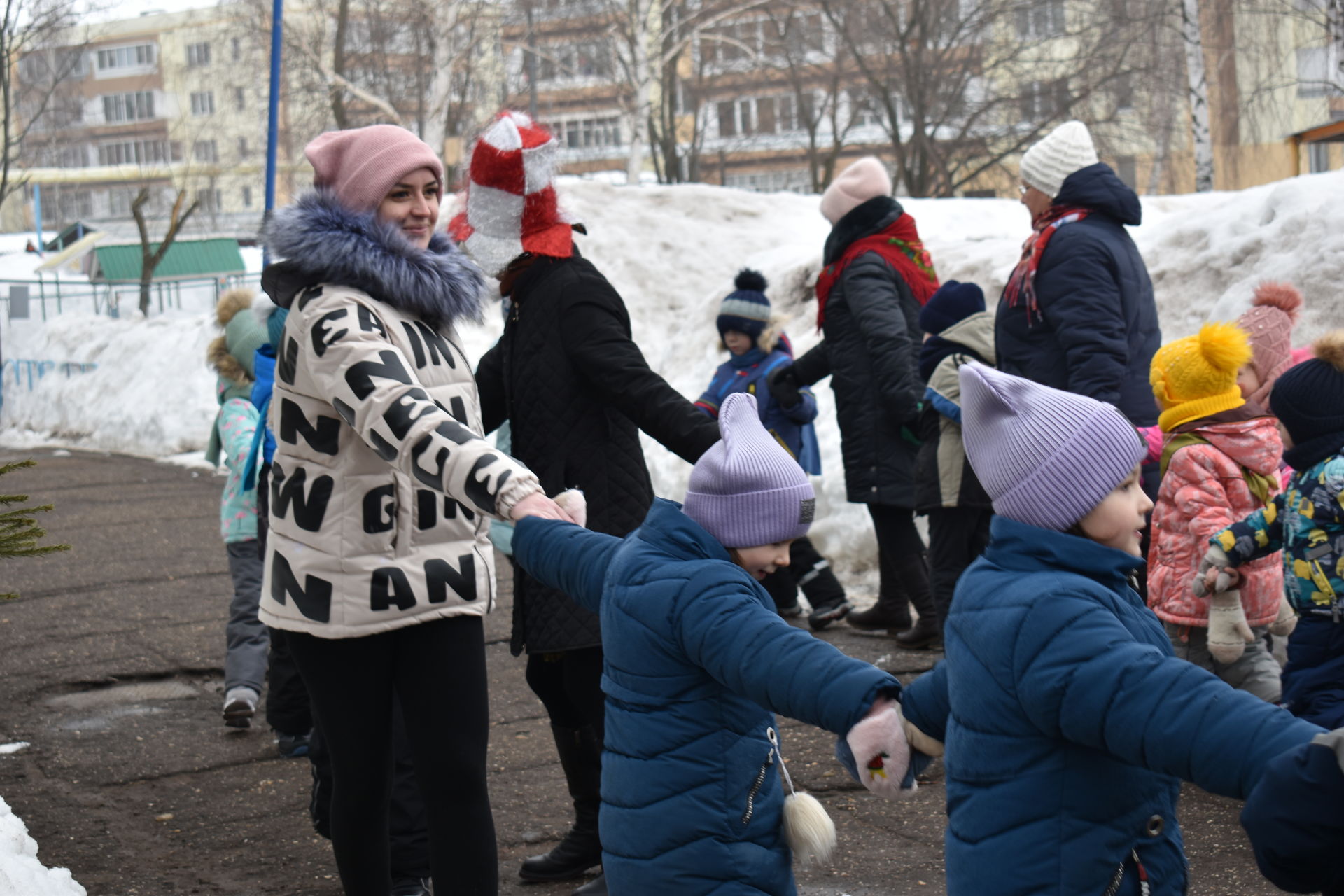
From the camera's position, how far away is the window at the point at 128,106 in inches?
3312

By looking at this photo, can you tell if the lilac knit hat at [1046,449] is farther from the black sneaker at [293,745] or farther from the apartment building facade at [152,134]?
the apartment building facade at [152,134]

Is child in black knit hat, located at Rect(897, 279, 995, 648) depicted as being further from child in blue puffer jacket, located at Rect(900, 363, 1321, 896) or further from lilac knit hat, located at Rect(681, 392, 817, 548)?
child in blue puffer jacket, located at Rect(900, 363, 1321, 896)

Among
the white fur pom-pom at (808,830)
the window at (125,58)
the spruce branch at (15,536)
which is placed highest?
the window at (125,58)

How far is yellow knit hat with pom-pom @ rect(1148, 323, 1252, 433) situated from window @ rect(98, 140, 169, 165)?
274 ft

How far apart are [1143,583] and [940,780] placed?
3.38 feet

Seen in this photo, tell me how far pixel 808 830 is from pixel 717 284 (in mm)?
15053

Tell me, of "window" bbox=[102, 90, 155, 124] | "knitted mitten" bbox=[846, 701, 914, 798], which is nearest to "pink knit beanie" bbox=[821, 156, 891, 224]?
"knitted mitten" bbox=[846, 701, 914, 798]

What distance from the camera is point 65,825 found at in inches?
188

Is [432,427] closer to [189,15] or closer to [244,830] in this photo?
[244,830]

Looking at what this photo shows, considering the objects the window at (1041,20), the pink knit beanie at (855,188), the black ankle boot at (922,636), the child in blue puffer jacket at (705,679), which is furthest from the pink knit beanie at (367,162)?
the window at (1041,20)

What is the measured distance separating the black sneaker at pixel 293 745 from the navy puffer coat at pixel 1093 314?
3017mm

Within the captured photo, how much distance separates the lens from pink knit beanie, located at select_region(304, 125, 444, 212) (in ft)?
11.4

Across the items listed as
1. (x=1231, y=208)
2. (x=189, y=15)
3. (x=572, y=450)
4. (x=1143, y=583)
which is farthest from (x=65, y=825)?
(x=189, y=15)

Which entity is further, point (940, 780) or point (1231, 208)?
point (1231, 208)
